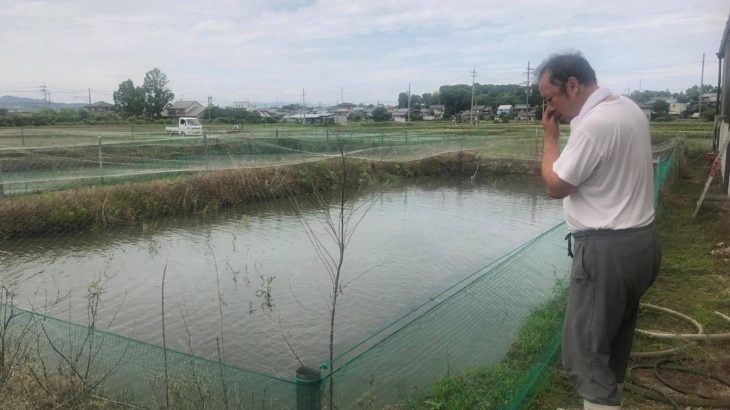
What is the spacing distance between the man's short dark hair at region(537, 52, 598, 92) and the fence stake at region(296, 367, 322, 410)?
1.44 m

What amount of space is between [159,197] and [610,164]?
10832mm

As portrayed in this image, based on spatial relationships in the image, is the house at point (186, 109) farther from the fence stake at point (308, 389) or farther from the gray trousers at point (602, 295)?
the gray trousers at point (602, 295)

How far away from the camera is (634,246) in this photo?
1899 millimetres

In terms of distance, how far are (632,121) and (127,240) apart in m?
9.03

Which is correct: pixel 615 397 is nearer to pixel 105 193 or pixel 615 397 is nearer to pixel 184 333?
pixel 184 333

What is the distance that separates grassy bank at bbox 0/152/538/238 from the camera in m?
9.56

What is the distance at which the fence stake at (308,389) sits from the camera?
2.13 m

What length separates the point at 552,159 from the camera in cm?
205

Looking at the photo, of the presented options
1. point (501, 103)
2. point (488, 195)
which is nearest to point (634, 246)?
point (488, 195)

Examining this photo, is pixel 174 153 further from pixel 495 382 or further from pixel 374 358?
pixel 374 358

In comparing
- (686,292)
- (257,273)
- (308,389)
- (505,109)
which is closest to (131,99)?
(257,273)

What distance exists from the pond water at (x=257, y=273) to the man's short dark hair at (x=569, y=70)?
1750 mm

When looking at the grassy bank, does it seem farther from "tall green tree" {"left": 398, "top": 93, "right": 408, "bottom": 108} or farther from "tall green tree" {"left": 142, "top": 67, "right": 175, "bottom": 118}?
"tall green tree" {"left": 398, "top": 93, "right": 408, "bottom": 108}

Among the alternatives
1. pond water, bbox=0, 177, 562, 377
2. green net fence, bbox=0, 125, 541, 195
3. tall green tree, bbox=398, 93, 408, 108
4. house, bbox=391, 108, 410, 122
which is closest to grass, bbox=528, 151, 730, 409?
pond water, bbox=0, 177, 562, 377
